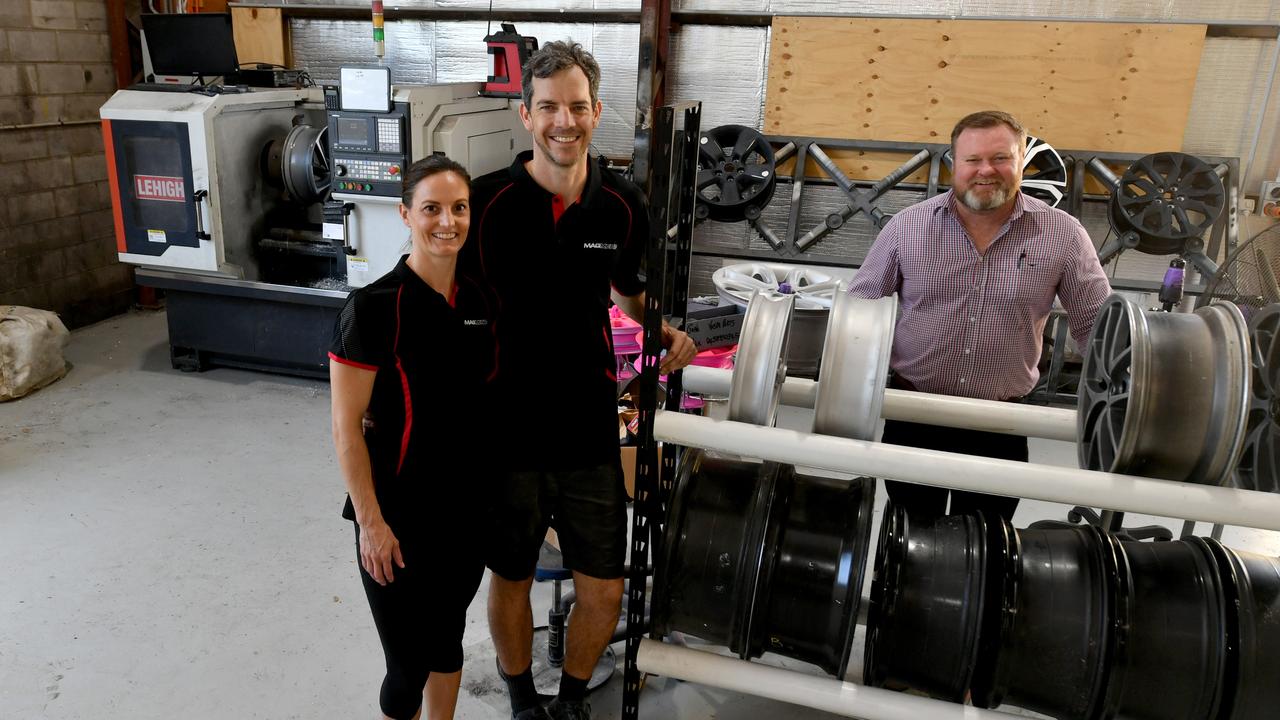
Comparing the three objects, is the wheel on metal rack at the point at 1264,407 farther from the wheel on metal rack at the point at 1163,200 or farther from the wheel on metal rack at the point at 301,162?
the wheel on metal rack at the point at 301,162

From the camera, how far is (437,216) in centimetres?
182

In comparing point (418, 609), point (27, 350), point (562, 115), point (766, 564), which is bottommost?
point (27, 350)

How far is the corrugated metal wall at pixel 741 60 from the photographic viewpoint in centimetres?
503

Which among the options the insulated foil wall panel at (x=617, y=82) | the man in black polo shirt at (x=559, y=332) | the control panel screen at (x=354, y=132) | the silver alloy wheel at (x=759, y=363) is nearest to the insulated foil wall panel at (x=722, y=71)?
the insulated foil wall panel at (x=617, y=82)

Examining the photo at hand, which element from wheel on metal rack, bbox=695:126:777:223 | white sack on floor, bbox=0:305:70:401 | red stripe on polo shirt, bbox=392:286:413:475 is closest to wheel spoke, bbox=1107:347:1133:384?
red stripe on polo shirt, bbox=392:286:413:475

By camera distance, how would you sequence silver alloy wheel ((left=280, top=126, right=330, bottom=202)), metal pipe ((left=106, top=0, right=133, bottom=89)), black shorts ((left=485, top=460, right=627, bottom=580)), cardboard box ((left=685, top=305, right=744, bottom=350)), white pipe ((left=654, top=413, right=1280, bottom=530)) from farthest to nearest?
metal pipe ((left=106, top=0, right=133, bottom=89))
silver alloy wheel ((left=280, top=126, right=330, bottom=202))
cardboard box ((left=685, top=305, right=744, bottom=350))
black shorts ((left=485, top=460, right=627, bottom=580))
white pipe ((left=654, top=413, right=1280, bottom=530))

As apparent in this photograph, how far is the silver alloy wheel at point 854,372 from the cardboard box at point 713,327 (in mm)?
2072

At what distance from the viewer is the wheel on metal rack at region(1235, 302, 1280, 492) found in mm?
1821

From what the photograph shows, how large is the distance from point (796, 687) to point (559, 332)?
96 centimetres

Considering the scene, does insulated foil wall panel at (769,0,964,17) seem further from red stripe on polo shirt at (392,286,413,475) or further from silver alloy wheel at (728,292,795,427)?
red stripe on polo shirt at (392,286,413,475)

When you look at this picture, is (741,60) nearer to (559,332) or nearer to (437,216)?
(559,332)

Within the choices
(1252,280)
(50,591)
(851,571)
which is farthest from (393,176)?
(1252,280)

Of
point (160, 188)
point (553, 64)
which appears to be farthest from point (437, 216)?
point (160, 188)

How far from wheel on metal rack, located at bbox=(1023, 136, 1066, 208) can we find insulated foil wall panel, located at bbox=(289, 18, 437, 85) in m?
4.05
